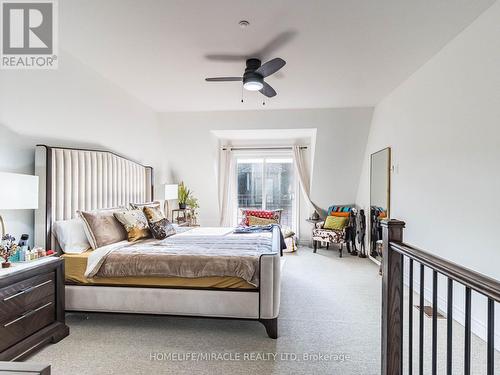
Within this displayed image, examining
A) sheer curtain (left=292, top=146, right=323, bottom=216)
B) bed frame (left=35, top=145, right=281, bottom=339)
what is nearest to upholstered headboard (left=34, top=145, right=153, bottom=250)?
bed frame (left=35, top=145, right=281, bottom=339)

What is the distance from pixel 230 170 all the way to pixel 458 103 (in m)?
4.63

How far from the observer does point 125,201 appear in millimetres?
4227

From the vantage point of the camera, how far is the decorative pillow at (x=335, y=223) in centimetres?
559

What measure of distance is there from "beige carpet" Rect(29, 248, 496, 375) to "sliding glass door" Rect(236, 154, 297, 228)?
11.4 feet

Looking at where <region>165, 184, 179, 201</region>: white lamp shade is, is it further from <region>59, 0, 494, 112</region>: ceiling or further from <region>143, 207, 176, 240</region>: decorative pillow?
<region>59, 0, 494, 112</region>: ceiling

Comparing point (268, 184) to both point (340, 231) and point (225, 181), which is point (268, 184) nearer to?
point (225, 181)

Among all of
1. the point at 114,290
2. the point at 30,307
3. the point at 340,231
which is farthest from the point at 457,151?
the point at 30,307

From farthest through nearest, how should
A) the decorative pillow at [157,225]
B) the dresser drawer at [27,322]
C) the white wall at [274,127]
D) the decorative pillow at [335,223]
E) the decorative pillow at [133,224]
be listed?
1. the decorative pillow at [335,223]
2. the white wall at [274,127]
3. the decorative pillow at [157,225]
4. the decorative pillow at [133,224]
5. the dresser drawer at [27,322]

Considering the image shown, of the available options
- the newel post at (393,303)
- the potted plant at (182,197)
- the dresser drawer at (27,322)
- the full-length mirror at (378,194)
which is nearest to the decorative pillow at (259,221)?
the potted plant at (182,197)

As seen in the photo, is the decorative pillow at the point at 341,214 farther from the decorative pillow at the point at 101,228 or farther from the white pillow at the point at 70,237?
the white pillow at the point at 70,237

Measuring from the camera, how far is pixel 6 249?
7.17 feet

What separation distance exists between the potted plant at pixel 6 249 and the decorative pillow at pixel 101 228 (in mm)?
767

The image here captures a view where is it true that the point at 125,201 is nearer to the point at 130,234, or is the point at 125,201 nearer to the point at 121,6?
the point at 130,234

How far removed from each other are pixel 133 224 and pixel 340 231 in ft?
12.0
